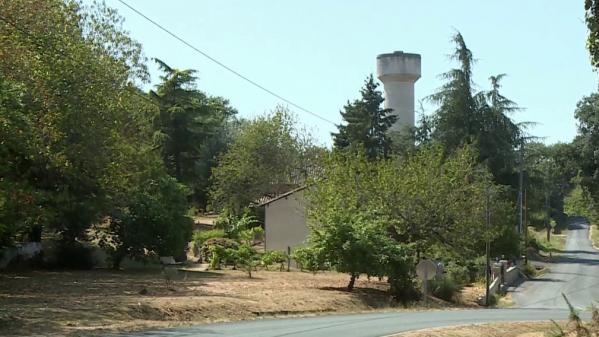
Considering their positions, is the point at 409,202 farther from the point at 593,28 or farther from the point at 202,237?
the point at 593,28

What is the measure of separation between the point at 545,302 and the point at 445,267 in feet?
25.7

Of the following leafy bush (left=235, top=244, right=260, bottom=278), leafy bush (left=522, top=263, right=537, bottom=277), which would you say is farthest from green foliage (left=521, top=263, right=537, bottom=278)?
leafy bush (left=235, top=244, right=260, bottom=278)

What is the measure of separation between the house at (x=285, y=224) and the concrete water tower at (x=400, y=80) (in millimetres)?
22848

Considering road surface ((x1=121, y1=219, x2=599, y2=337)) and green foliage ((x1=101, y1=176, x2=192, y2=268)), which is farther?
green foliage ((x1=101, y1=176, x2=192, y2=268))

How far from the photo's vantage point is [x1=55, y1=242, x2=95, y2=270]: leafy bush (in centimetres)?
3600

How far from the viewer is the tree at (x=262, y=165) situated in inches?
2677

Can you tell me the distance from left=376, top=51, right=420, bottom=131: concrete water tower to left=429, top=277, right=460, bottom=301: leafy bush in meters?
36.9

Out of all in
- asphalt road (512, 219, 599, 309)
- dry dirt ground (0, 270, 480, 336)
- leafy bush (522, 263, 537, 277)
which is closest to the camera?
dry dirt ground (0, 270, 480, 336)

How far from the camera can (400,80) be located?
74.1 metres

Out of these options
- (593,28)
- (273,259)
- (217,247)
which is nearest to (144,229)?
(217,247)

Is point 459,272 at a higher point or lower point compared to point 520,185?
lower

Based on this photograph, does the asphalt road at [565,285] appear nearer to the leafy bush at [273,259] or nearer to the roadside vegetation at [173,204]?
the roadside vegetation at [173,204]

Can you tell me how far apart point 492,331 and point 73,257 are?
24097 mm

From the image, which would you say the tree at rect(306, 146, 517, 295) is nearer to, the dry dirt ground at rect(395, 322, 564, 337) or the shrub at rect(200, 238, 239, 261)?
the shrub at rect(200, 238, 239, 261)
